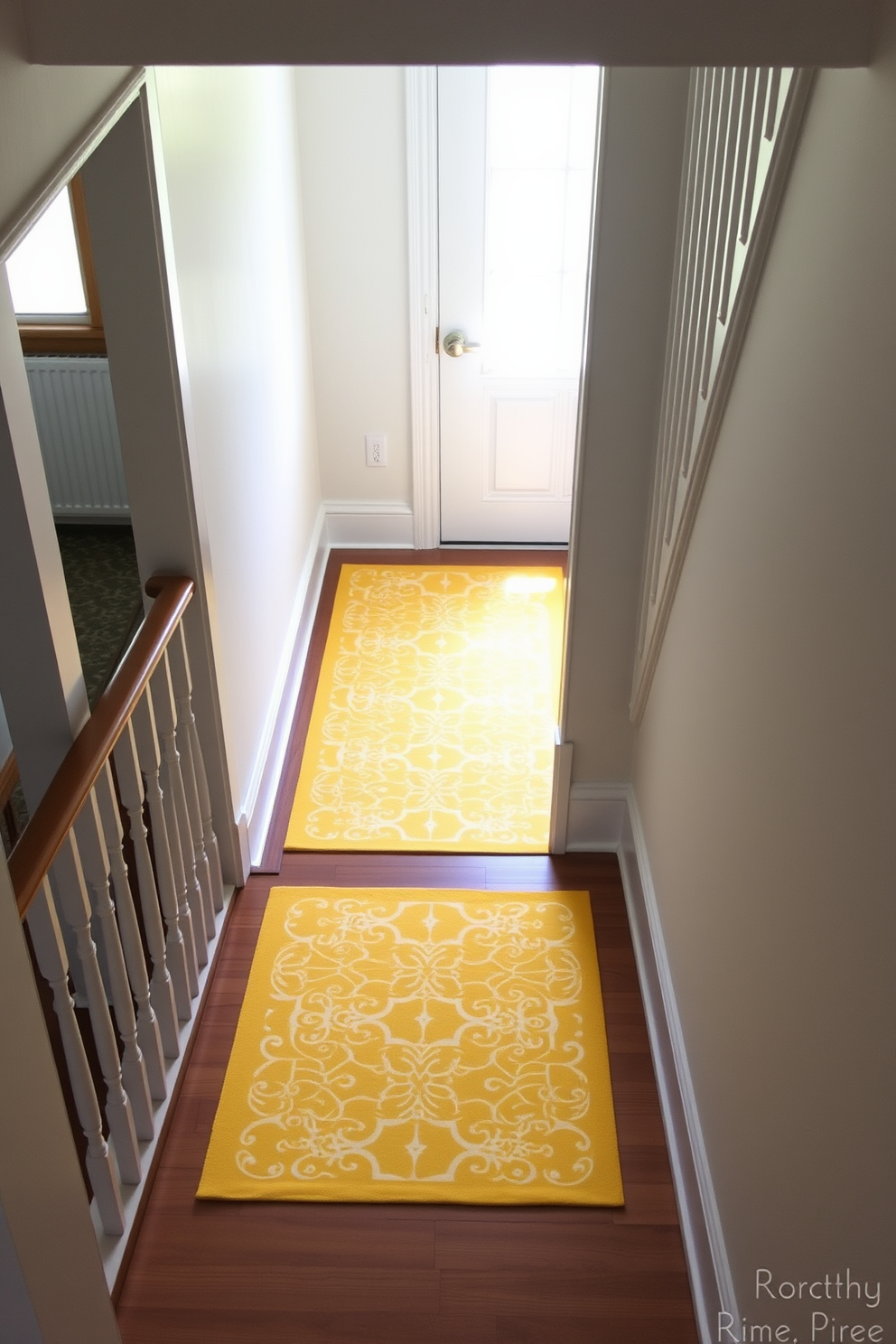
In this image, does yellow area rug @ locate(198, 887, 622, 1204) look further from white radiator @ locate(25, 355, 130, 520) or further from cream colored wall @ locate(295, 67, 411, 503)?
white radiator @ locate(25, 355, 130, 520)

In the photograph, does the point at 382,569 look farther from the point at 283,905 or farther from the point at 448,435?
the point at 283,905

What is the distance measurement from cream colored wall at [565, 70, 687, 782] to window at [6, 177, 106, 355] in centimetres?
287

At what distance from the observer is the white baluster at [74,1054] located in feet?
5.91

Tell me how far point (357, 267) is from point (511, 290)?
0.60 m

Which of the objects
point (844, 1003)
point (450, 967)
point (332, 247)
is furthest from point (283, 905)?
point (332, 247)

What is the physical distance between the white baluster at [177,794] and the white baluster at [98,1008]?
0.48 m

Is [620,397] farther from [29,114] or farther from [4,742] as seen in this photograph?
[4,742]

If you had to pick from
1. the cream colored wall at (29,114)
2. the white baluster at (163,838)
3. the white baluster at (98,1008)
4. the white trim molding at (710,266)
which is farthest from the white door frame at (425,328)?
the cream colored wall at (29,114)

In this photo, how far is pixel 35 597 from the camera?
1787 millimetres

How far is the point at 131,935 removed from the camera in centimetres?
228

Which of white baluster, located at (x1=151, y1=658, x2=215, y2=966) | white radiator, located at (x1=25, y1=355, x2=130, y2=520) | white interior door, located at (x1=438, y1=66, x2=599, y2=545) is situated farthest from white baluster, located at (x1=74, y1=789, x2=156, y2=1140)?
white radiator, located at (x1=25, y1=355, x2=130, y2=520)

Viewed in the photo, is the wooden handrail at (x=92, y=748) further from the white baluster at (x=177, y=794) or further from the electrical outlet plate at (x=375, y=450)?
the electrical outlet plate at (x=375, y=450)

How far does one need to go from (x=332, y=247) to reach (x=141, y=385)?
2250 mm

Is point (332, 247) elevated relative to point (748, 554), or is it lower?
elevated
